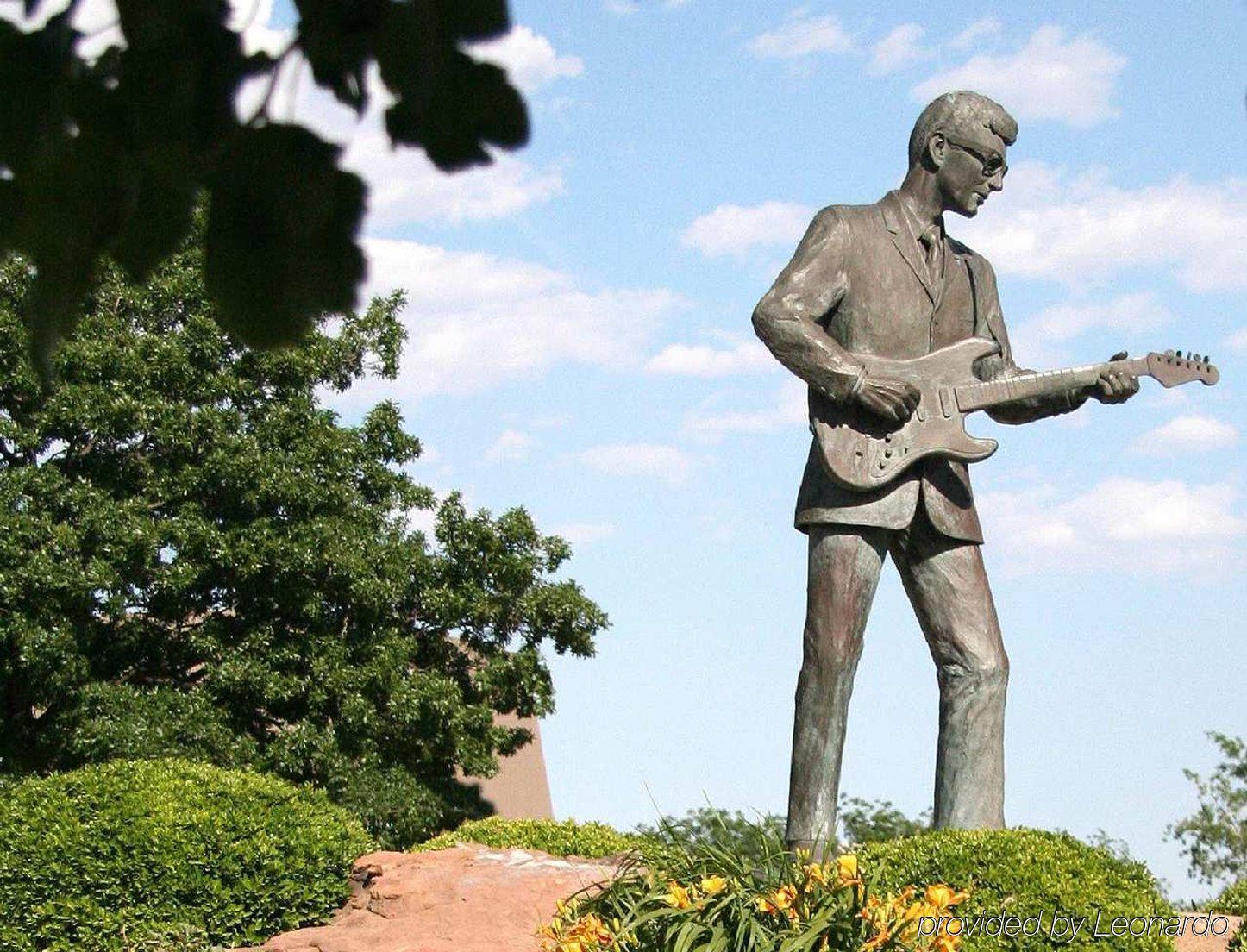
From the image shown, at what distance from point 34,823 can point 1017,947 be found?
5380 millimetres

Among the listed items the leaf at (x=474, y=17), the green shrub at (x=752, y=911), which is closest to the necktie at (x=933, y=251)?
the green shrub at (x=752, y=911)

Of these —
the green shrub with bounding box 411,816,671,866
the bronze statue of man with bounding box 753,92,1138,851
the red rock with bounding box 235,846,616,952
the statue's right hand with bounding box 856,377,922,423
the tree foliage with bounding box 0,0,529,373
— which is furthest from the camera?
the green shrub with bounding box 411,816,671,866

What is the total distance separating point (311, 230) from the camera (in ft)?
6.07

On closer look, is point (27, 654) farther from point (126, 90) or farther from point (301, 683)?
point (126, 90)

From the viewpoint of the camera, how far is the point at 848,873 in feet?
20.2

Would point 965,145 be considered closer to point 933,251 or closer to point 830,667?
point 933,251

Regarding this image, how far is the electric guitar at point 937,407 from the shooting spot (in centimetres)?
772

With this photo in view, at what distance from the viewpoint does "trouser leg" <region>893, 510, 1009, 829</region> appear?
26.1 ft

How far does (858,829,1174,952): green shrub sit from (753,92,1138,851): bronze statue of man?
535mm

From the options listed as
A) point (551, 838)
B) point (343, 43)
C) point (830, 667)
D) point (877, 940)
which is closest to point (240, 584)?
point (551, 838)

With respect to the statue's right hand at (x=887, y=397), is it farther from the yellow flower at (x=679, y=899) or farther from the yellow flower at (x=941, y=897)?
the yellow flower at (x=679, y=899)

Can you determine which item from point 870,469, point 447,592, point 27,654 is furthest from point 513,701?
point 870,469

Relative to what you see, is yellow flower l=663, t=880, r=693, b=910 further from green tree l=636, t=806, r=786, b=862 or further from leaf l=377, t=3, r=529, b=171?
leaf l=377, t=3, r=529, b=171

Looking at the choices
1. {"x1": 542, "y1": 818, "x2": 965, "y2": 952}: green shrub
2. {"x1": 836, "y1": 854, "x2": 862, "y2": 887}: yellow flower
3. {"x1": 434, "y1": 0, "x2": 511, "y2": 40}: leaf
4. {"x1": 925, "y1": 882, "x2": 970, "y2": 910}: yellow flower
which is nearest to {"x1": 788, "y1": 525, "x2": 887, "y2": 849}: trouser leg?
{"x1": 542, "y1": 818, "x2": 965, "y2": 952}: green shrub
